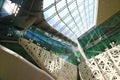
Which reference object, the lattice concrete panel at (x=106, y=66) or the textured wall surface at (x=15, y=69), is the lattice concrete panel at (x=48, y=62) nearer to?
the lattice concrete panel at (x=106, y=66)

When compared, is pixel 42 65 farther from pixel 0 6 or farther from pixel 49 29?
pixel 0 6

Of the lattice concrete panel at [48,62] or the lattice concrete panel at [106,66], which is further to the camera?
the lattice concrete panel at [106,66]

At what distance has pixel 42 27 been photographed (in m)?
12.4

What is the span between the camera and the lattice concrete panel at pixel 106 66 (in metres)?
10.9

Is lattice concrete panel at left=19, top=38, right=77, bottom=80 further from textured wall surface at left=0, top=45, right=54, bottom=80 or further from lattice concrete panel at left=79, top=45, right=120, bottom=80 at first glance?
textured wall surface at left=0, top=45, right=54, bottom=80

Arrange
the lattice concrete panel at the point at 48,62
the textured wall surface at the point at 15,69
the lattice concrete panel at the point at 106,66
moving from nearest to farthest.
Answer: the textured wall surface at the point at 15,69, the lattice concrete panel at the point at 48,62, the lattice concrete panel at the point at 106,66

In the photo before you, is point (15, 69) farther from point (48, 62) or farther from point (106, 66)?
point (106, 66)

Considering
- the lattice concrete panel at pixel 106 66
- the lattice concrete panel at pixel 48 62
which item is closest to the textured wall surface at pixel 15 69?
the lattice concrete panel at pixel 48 62

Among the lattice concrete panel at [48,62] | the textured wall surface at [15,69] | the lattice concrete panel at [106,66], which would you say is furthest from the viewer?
the lattice concrete panel at [106,66]

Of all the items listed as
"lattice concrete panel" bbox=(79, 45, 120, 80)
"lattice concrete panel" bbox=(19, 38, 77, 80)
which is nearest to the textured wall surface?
"lattice concrete panel" bbox=(19, 38, 77, 80)

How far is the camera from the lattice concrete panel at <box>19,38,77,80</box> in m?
10.8

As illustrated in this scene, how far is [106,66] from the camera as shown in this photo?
1152cm

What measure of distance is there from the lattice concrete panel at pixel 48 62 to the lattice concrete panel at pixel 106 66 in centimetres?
177

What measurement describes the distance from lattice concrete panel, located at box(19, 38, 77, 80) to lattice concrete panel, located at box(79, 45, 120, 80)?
1767mm
